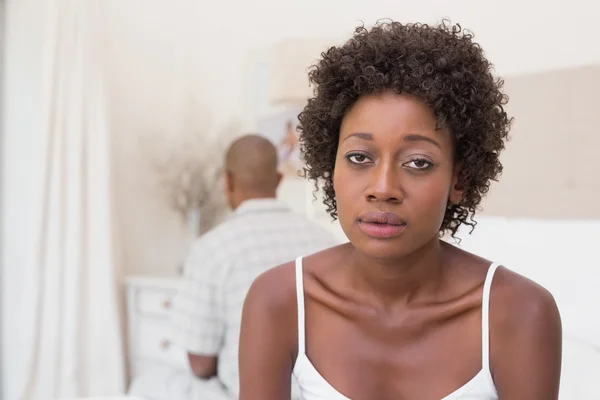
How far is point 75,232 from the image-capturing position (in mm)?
3178

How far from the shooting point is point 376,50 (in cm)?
89

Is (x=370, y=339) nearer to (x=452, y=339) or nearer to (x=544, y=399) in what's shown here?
(x=452, y=339)

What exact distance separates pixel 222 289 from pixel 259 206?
0.28 m

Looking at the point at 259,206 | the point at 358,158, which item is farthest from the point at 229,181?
the point at 358,158

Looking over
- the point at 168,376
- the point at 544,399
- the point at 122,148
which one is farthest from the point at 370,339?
the point at 122,148

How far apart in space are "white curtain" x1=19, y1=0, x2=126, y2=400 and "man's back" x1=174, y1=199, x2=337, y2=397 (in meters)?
1.48

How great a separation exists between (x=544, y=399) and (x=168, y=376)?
1.22m

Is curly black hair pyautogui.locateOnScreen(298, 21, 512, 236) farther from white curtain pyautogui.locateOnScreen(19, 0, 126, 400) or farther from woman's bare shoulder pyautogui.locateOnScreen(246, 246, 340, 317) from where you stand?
white curtain pyautogui.locateOnScreen(19, 0, 126, 400)

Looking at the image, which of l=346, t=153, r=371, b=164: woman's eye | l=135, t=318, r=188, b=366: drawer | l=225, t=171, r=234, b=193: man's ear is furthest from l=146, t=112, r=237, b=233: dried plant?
l=346, t=153, r=371, b=164: woman's eye

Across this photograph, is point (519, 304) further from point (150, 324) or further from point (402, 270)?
point (150, 324)

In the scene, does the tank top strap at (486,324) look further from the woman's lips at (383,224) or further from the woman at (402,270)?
the woman's lips at (383,224)

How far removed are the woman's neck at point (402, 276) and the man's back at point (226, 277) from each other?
0.86 metres

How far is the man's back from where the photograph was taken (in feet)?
5.98

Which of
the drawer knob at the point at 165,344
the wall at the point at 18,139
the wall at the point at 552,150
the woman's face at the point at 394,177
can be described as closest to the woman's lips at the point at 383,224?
the woman's face at the point at 394,177
